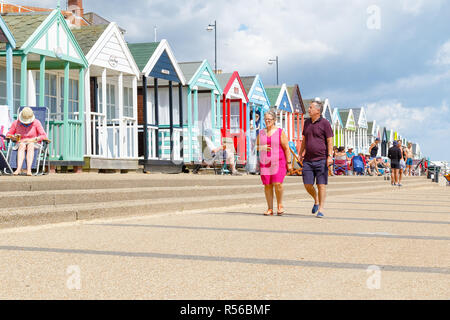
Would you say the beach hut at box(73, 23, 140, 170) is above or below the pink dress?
above

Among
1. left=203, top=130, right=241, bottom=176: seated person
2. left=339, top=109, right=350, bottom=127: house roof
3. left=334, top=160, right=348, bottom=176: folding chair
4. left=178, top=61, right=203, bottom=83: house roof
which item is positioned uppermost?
left=339, top=109, right=350, bottom=127: house roof

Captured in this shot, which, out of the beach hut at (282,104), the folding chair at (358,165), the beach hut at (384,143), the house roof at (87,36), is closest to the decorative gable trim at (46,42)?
the house roof at (87,36)

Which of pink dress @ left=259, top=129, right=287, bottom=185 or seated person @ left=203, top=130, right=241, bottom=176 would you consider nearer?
pink dress @ left=259, top=129, right=287, bottom=185

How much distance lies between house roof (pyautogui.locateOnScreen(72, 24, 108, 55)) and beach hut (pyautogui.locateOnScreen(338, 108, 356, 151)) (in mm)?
35252

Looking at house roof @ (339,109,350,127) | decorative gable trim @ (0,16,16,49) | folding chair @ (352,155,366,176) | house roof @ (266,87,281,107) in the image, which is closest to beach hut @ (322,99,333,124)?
house roof @ (339,109,350,127)

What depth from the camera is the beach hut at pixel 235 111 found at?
24000 mm

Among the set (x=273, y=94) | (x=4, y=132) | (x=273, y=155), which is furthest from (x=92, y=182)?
(x=273, y=94)

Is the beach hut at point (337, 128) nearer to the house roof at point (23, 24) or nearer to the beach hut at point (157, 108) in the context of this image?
the beach hut at point (157, 108)

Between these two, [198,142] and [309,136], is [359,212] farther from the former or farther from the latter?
[198,142]

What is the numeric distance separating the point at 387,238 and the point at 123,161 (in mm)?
10835

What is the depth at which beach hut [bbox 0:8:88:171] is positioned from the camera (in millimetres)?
13758

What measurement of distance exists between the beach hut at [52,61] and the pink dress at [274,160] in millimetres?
5884

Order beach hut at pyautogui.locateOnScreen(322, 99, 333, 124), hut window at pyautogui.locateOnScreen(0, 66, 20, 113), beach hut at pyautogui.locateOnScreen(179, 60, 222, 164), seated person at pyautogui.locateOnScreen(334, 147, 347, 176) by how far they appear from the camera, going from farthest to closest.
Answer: beach hut at pyautogui.locateOnScreen(322, 99, 333, 124), seated person at pyautogui.locateOnScreen(334, 147, 347, 176), beach hut at pyautogui.locateOnScreen(179, 60, 222, 164), hut window at pyautogui.locateOnScreen(0, 66, 20, 113)

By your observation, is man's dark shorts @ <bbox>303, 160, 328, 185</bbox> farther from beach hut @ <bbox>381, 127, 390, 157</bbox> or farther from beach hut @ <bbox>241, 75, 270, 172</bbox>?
beach hut @ <bbox>381, 127, 390, 157</bbox>
